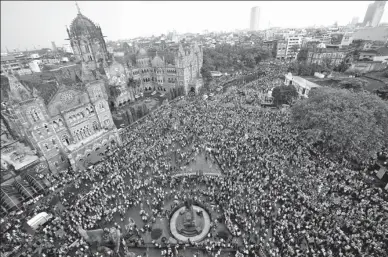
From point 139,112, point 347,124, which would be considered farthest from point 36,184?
point 347,124

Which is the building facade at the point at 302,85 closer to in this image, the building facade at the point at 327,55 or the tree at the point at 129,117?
the building facade at the point at 327,55

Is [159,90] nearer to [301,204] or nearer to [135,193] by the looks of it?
[135,193]

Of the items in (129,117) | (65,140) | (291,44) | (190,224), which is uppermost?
(291,44)

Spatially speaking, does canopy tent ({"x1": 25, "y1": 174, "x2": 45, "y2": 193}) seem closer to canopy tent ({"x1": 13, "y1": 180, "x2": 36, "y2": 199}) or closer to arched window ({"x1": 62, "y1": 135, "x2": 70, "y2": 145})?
canopy tent ({"x1": 13, "y1": 180, "x2": 36, "y2": 199})

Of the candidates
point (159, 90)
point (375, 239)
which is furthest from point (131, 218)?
point (159, 90)

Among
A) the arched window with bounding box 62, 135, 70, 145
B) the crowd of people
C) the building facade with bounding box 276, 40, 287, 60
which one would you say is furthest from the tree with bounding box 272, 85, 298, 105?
the building facade with bounding box 276, 40, 287, 60

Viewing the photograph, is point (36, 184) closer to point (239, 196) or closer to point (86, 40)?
point (239, 196)

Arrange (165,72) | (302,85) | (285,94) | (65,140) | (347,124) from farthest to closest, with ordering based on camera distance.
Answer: (165,72) < (302,85) < (285,94) < (65,140) < (347,124)
